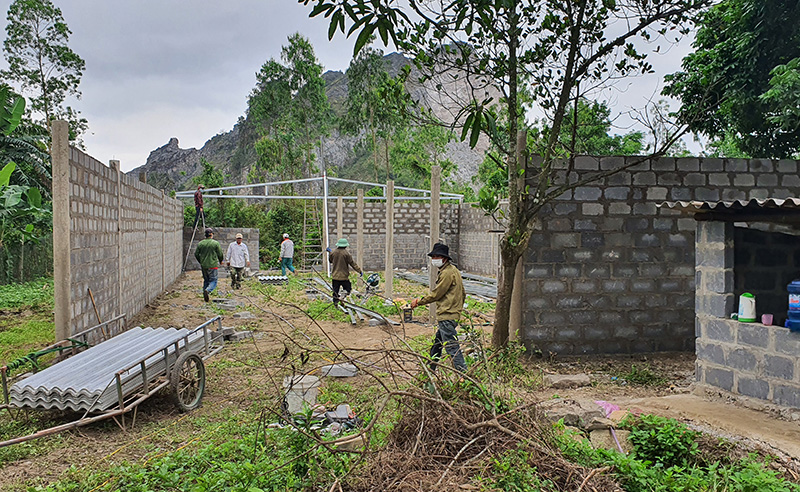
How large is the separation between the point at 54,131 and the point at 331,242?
16.1 m

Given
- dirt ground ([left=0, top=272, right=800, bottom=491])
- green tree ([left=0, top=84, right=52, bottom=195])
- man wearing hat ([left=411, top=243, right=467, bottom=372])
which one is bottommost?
dirt ground ([left=0, top=272, right=800, bottom=491])

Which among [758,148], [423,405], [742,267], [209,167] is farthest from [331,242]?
[423,405]

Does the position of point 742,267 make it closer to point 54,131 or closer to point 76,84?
point 54,131

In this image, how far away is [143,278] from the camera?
10.9 meters

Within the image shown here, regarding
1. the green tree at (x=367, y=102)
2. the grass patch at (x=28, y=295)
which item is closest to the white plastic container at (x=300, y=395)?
the grass patch at (x=28, y=295)

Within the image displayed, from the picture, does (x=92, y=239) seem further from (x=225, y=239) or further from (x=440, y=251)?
(x=225, y=239)

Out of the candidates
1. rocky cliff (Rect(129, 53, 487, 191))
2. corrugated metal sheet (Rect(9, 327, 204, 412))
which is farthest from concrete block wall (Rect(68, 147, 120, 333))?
rocky cliff (Rect(129, 53, 487, 191))

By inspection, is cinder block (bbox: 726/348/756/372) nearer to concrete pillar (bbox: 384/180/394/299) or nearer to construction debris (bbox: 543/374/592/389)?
construction debris (bbox: 543/374/592/389)

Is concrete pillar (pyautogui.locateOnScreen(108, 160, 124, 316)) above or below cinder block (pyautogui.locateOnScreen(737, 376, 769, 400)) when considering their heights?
above

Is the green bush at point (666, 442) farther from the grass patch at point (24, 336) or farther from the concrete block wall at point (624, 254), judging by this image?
the grass patch at point (24, 336)

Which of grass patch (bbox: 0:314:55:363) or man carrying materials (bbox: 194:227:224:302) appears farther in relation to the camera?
man carrying materials (bbox: 194:227:224:302)

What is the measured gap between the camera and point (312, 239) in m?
22.4

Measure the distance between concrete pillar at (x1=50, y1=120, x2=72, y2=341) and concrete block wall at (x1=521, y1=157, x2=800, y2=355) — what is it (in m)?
5.24

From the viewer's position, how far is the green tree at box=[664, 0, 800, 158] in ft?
36.1
